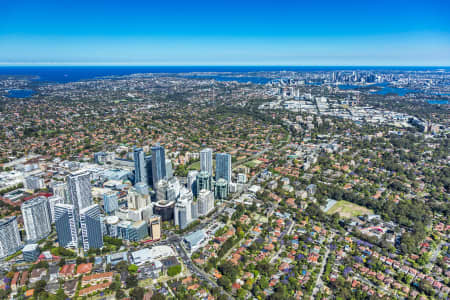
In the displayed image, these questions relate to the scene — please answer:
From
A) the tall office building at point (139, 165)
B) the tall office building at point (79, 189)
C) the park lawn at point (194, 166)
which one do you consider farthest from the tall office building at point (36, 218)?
the park lawn at point (194, 166)

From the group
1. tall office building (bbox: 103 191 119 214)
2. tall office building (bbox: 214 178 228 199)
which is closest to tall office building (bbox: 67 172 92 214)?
tall office building (bbox: 103 191 119 214)

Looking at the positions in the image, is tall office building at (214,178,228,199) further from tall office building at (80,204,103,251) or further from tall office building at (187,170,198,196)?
tall office building at (80,204,103,251)

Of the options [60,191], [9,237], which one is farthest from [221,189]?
[9,237]

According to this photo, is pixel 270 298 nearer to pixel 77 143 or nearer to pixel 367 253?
pixel 367 253

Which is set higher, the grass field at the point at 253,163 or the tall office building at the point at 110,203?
the tall office building at the point at 110,203

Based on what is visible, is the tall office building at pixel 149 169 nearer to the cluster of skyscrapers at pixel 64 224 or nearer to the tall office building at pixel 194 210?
the tall office building at pixel 194 210

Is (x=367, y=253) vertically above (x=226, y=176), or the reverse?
(x=226, y=176)

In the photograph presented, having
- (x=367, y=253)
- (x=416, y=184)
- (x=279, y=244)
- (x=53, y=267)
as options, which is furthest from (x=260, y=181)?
(x=53, y=267)
